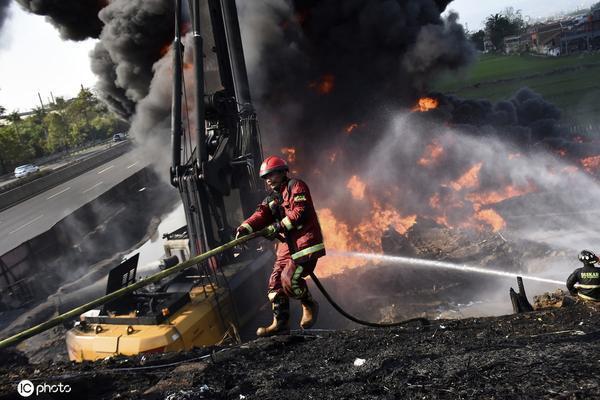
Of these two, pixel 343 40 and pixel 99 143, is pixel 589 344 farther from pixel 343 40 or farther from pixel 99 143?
pixel 99 143

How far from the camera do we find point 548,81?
38094 millimetres

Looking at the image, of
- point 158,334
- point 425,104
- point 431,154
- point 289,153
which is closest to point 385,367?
point 158,334

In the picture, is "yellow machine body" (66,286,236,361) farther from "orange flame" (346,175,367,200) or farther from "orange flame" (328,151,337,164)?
"orange flame" (328,151,337,164)

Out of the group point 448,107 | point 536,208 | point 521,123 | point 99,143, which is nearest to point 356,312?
point 536,208

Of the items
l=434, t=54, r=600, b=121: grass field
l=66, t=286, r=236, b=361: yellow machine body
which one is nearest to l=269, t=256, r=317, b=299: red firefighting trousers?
l=66, t=286, r=236, b=361: yellow machine body

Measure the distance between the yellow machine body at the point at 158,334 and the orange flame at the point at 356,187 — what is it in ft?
29.0

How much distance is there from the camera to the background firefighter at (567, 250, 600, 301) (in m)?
5.66

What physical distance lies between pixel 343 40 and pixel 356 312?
1049cm

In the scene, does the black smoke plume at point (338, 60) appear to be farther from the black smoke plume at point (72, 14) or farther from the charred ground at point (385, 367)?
the charred ground at point (385, 367)

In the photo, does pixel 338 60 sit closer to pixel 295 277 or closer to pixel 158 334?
pixel 158 334

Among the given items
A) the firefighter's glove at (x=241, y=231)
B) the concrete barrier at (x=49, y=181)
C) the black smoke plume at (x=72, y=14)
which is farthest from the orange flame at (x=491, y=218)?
the concrete barrier at (x=49, y=181)

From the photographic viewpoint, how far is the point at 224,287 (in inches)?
289

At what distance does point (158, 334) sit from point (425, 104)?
14.7m

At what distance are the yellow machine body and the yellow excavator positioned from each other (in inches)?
0.5
